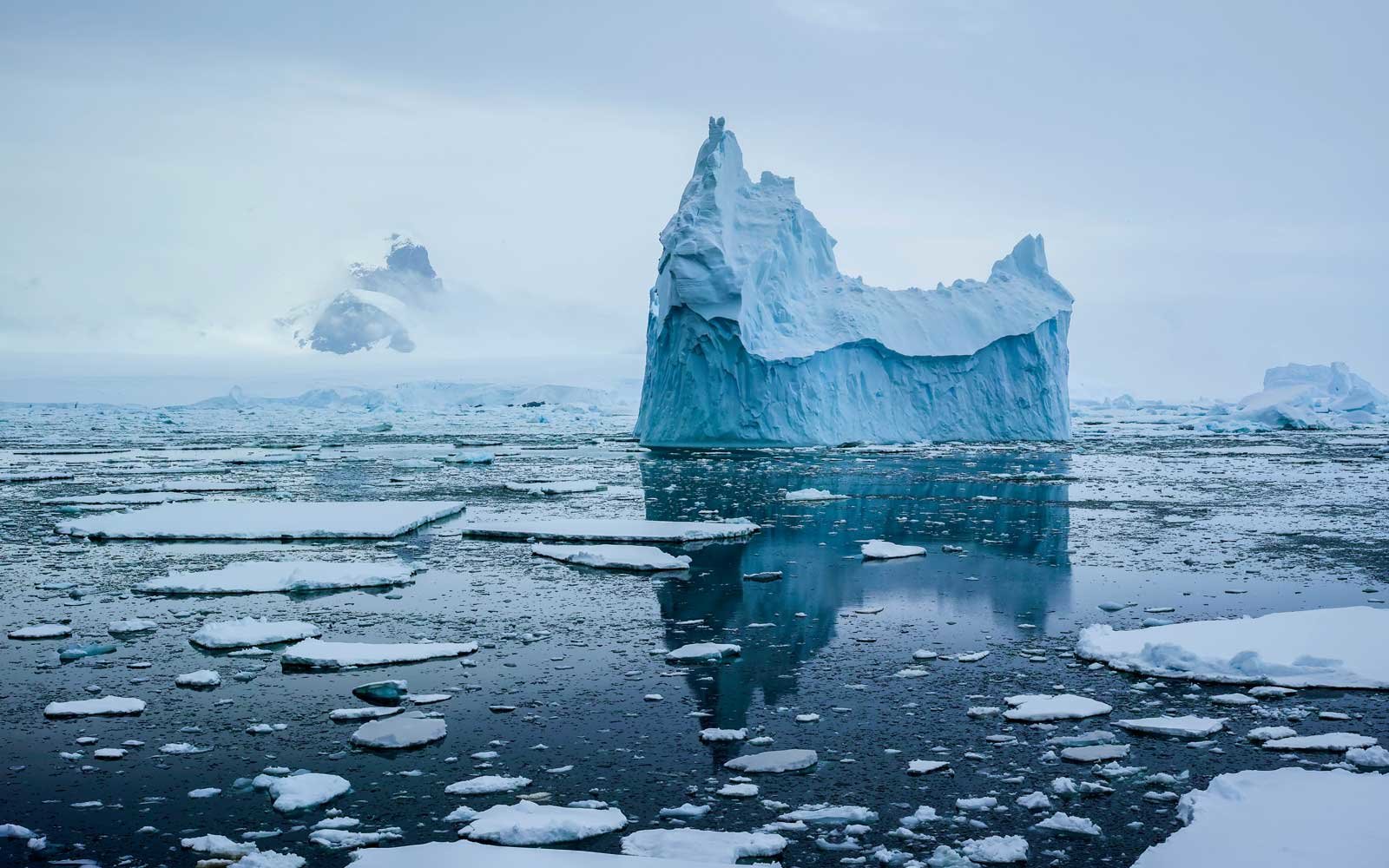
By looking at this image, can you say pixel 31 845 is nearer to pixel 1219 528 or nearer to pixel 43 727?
pixel 43 727

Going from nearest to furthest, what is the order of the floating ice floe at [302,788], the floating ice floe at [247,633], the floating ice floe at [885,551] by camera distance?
the floating ice floe at [302,788]
the floating ice floe at [247,633]
the floating ice floe at [885,551]

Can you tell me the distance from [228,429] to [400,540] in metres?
30.9

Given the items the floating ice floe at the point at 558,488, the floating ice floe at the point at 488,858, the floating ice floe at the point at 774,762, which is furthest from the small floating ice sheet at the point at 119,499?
the floating ice floe at the point at 488,858

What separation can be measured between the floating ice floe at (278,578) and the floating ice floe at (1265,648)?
204 inches

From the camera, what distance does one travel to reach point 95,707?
4988mm

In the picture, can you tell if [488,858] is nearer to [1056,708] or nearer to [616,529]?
[1056,708]

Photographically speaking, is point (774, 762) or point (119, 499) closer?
point (774, 762)

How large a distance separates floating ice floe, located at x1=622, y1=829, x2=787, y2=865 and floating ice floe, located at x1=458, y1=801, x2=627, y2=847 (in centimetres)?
14

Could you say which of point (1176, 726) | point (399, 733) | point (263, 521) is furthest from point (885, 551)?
point (263, 521)

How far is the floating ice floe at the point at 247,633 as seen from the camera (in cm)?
631

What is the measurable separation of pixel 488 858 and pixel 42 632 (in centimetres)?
453

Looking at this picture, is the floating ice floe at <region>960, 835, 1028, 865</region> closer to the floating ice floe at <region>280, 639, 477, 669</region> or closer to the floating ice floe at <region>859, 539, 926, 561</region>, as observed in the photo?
the floating ice floe at <region>280, 639, 477, 669</region>

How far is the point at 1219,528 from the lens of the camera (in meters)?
11.4

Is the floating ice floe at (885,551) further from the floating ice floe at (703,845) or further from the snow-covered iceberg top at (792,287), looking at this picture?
the snow-covered iceberg top at (792,287)
